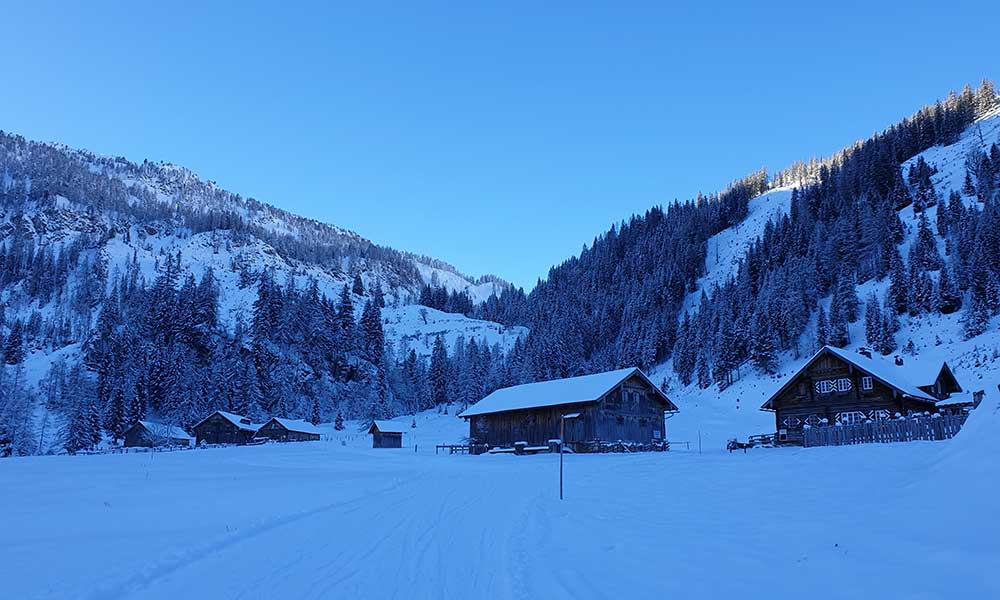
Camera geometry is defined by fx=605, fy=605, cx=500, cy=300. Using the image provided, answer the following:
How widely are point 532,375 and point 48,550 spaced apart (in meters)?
104

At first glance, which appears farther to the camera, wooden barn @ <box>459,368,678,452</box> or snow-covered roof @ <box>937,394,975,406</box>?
wooden barn @ <box>459,368,678,452</box>

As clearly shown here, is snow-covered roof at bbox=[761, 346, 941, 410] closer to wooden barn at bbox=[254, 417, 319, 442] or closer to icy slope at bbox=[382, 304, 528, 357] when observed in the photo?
wooden barn at bbox=[254, 417, 319, 442]

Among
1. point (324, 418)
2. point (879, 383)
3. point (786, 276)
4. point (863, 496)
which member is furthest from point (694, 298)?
point (863, 496)

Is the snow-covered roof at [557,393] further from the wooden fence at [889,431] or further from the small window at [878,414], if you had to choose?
the wooden fence at [889,431]

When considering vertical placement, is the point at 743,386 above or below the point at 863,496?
above

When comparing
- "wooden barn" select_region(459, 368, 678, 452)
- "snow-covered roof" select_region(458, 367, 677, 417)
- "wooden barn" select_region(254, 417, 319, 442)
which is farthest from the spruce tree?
"wooden barn" select_region(254, 417, 319, 442)

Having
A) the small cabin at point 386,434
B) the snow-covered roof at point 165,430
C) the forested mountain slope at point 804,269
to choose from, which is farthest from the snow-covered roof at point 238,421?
the forested mountain slope at point 804,269

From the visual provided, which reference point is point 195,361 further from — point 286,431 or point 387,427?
point 387,427

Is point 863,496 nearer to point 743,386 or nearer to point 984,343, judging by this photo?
point 984,343

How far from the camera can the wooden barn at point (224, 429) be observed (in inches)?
3533

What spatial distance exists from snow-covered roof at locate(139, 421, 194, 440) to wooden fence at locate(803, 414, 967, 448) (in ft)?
282

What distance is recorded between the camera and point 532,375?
113 meters

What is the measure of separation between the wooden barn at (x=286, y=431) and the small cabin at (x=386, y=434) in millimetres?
13605

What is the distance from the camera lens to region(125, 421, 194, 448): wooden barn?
8556cm
